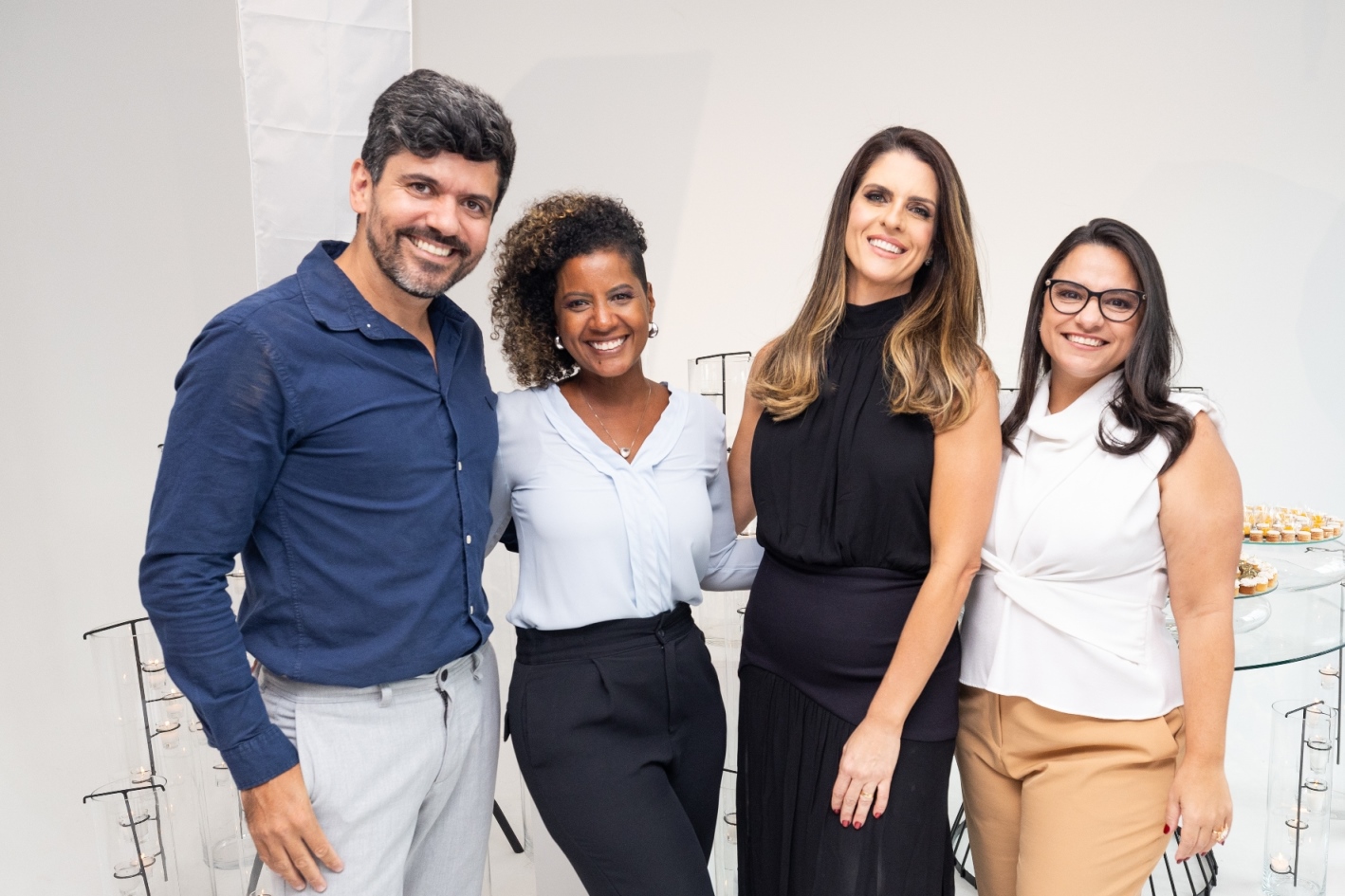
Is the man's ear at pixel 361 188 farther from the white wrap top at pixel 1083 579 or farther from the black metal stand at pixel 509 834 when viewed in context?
the black metal stand at pixel 509 834

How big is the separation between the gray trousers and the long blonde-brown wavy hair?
0.82m

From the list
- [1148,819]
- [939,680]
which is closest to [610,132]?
[939,680]

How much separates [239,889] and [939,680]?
2.29m

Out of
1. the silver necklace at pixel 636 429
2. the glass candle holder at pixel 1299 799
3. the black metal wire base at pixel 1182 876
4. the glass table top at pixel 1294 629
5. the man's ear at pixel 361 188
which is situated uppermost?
the man's ear at pixel 361 188

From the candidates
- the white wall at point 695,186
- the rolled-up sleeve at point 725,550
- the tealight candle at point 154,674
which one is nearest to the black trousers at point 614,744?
the rolled-up sleeve at point 725,550

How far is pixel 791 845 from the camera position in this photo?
186 centimetres

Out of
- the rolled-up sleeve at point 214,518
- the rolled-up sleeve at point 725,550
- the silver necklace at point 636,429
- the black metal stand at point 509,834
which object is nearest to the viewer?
the rolled-up sleeve at point 214,518

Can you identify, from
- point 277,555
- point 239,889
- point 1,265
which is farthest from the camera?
point 1,265

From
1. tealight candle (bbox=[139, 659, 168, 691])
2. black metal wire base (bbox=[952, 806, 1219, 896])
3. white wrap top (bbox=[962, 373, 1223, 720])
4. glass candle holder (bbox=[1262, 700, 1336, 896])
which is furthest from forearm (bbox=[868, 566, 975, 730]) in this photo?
tealight candle (bbox=[139, 659, 168, 691])

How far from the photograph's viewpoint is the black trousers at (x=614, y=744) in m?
1.75

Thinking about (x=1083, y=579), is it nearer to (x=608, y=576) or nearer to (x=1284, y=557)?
(x=608, y=576)

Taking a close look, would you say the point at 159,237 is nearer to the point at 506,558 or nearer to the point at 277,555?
the point at 506,558

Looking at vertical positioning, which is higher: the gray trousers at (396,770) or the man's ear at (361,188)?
the man's ear at (361,188)

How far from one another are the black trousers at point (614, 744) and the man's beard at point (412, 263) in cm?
68
